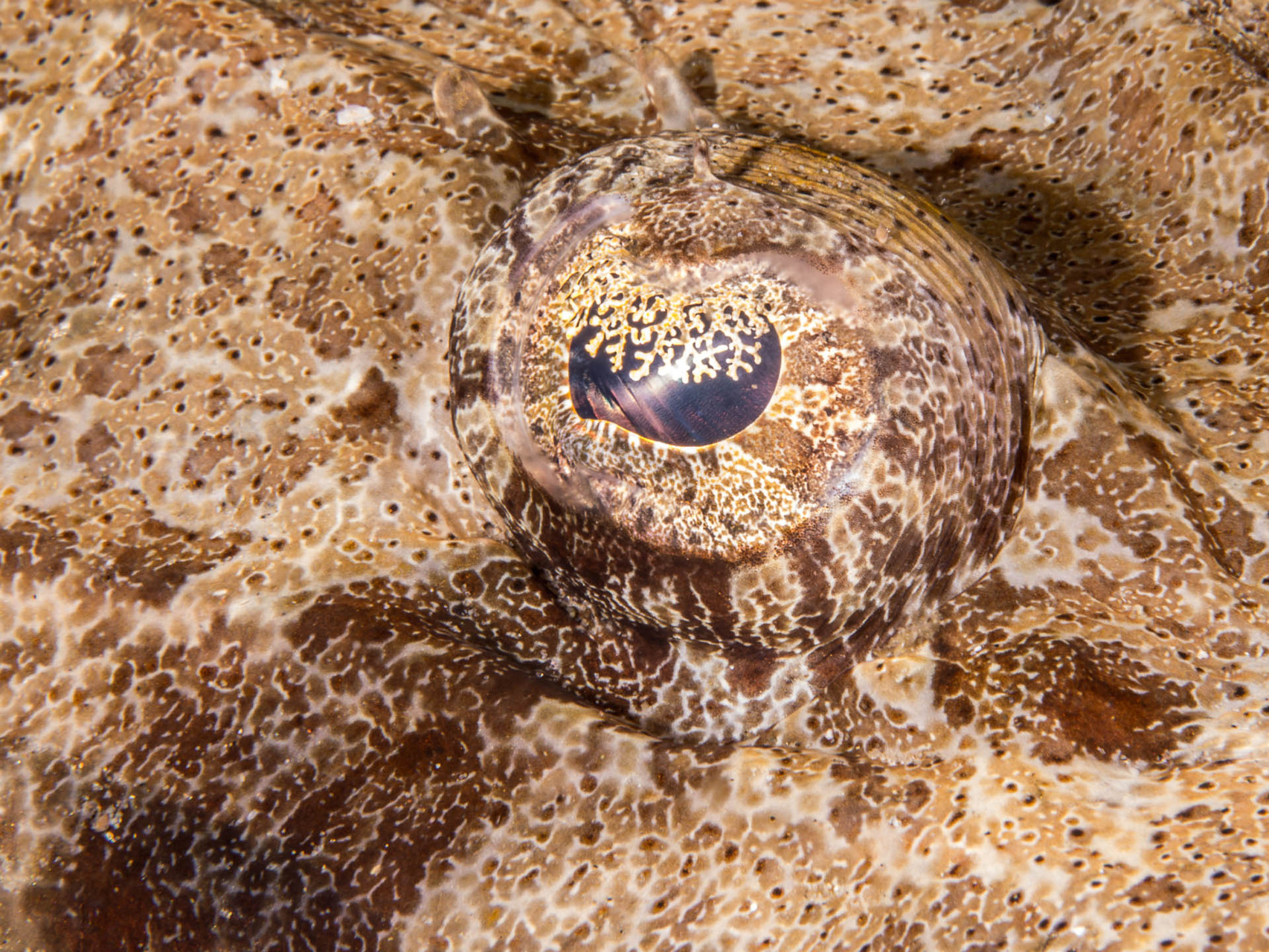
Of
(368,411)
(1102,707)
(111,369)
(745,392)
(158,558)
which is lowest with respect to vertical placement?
(158,558)

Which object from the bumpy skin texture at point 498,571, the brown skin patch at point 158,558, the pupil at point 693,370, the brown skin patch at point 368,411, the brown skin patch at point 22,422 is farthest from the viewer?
the brown skin patch at point 22,422

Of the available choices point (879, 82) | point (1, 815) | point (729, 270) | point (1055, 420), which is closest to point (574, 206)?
point (729, 270)

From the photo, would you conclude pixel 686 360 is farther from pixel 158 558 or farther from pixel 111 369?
pixel 111 369

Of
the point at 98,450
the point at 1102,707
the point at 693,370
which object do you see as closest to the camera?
the point at 693,370

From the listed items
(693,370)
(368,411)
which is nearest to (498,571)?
(368,411)

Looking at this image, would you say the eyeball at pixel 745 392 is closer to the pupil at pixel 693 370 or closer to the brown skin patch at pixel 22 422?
the pupil at pixel 693 370

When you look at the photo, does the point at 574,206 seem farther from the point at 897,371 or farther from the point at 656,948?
the point at 656,948

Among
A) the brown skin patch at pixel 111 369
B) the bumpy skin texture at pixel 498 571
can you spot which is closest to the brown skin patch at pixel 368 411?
the bumpy skin texture at pixel 498 571

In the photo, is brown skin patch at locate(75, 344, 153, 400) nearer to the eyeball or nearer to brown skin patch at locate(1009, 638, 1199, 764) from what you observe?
the eyeball
